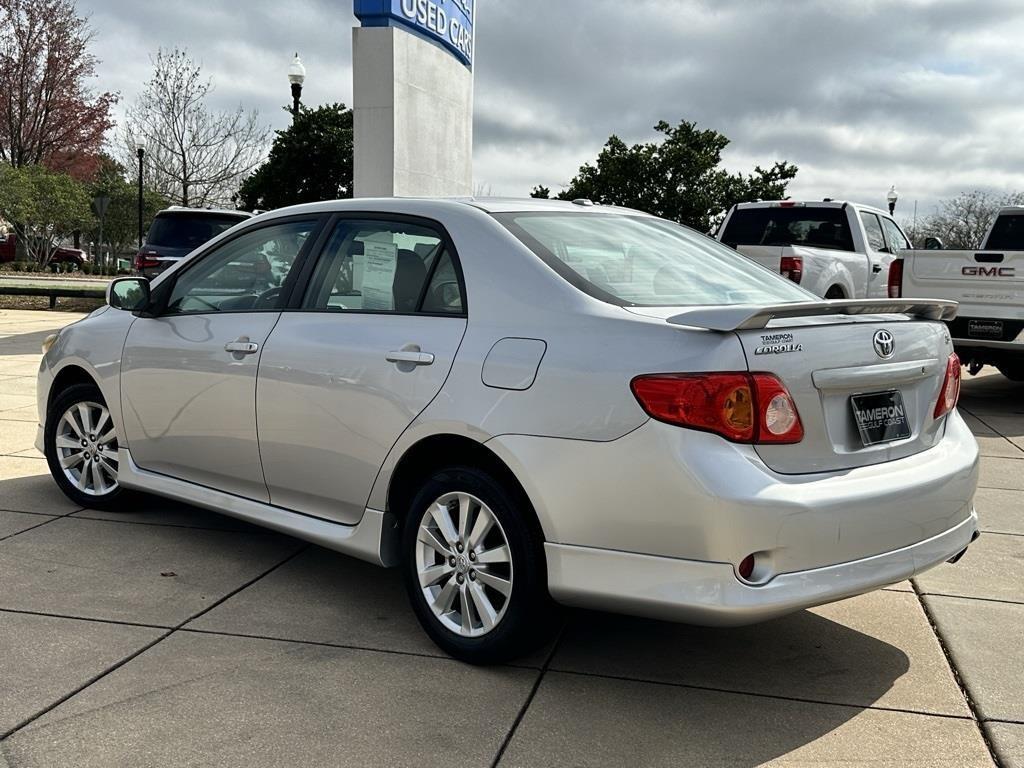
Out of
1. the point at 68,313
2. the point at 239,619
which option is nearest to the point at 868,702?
the point at 239,619

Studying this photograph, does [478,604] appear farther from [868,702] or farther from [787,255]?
[787,255]

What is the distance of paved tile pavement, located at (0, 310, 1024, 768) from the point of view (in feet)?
10.1

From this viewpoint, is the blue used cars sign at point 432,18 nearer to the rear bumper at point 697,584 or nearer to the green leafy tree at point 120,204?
the rear bumper at point 697,584

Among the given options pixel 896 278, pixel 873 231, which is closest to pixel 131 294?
pixel 896 278

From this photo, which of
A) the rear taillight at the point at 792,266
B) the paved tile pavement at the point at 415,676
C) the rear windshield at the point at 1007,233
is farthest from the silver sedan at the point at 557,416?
the rear windshield at the point at 1007,233

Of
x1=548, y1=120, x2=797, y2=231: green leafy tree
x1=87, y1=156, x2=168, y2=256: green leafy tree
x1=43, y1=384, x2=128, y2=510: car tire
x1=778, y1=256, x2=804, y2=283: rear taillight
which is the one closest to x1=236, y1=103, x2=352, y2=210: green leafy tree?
x1=548, y1=120, x2=797, y2=231: green leafy tree

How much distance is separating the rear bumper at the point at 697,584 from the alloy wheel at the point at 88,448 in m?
2.97

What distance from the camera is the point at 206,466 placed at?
469cm

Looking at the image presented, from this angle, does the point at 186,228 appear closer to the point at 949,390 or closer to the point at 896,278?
the point at 896,278

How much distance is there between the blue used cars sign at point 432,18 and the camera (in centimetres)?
1515

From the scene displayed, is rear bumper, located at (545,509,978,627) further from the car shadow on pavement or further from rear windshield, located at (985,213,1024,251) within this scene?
rear windshield, located at (985,213,1024,251)

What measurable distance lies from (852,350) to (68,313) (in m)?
19.1

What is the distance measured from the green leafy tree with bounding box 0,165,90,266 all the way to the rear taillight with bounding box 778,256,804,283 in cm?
3506

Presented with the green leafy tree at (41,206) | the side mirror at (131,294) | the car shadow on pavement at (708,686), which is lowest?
the car shadow on pavement at (708,686)
